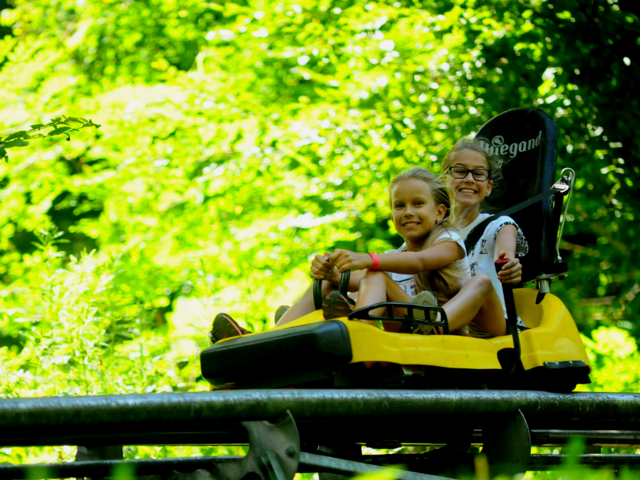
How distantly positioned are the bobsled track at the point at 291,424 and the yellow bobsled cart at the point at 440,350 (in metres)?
0.15

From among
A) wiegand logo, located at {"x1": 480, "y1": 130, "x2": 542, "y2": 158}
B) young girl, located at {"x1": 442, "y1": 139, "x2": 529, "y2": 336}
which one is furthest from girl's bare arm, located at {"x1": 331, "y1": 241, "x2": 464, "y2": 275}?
wiegand logo, located at {"x1": 480, "y1": 130, "x2": 542, "y2": 158}

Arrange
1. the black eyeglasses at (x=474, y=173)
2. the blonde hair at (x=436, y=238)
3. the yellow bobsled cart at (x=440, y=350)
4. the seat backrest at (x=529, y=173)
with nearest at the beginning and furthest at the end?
the yellow bobsled cart at (x=440, y=350), the blonde hair at (x=436, y=238), the seat backrest at (x=529, y=173), the black eyeglasses at (x=474, y=173)

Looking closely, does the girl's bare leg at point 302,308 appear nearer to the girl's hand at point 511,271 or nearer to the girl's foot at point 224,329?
the girl's foot at point 224,329

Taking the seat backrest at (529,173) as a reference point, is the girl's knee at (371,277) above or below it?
below

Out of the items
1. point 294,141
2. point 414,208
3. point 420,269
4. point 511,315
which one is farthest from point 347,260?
point 294,141

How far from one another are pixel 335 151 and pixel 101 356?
2542 mm

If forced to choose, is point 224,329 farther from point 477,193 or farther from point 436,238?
point 477,193

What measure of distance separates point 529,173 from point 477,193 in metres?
0.24

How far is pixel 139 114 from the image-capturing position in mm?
6852

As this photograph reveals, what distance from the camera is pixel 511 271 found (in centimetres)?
264

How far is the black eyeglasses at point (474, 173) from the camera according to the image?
11.2 ft

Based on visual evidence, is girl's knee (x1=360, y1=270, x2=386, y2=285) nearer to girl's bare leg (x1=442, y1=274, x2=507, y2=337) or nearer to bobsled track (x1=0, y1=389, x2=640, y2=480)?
girl's bare leg (x1=442, y1=274, x2=507, y2=337)

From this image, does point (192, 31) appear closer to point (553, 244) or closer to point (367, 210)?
point (367, 210)

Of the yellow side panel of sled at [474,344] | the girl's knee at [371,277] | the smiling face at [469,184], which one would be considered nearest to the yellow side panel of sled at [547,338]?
the yellow side panel of sled at [474,344]
